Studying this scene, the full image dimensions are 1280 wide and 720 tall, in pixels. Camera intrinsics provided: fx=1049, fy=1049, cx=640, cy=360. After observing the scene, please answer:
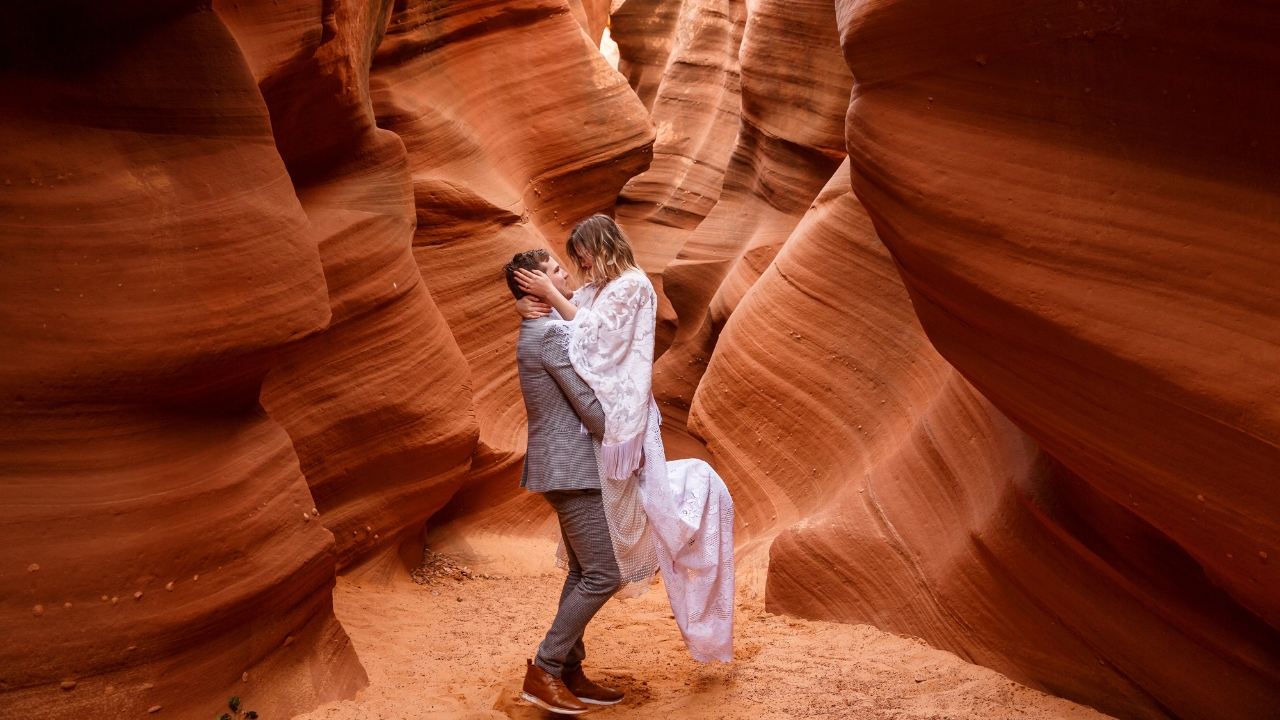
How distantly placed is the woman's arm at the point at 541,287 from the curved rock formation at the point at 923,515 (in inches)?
75.0

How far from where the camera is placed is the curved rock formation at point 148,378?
3283mm

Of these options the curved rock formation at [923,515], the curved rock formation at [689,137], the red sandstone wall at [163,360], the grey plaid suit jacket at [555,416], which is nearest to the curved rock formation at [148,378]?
the red sandstone wall at [163,360]

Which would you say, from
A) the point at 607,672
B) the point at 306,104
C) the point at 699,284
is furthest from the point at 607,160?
the point at 607,672

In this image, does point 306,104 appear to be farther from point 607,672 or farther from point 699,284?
point 699,284

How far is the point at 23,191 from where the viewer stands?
3.37 meters

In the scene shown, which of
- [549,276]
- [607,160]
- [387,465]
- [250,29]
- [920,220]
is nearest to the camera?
[920,220]

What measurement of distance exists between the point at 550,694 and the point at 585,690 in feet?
0.85

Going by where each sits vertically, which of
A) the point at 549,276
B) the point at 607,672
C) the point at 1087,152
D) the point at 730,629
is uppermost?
the point at 1087,152

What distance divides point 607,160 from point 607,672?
5.60m

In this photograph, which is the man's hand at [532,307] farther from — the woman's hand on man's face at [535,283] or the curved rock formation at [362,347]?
the curved rock formation at [362,347]

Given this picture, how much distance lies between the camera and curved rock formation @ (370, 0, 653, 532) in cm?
733

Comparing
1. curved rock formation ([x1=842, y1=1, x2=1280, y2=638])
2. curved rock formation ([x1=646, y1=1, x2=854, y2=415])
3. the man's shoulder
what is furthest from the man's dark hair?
curved rock formation ([x1=646, y1=1, x2=854, y2=415])

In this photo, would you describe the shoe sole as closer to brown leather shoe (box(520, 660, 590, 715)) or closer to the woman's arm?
brown leather shoe (box(520, 660, 590, 715))

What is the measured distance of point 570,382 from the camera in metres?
3.65
